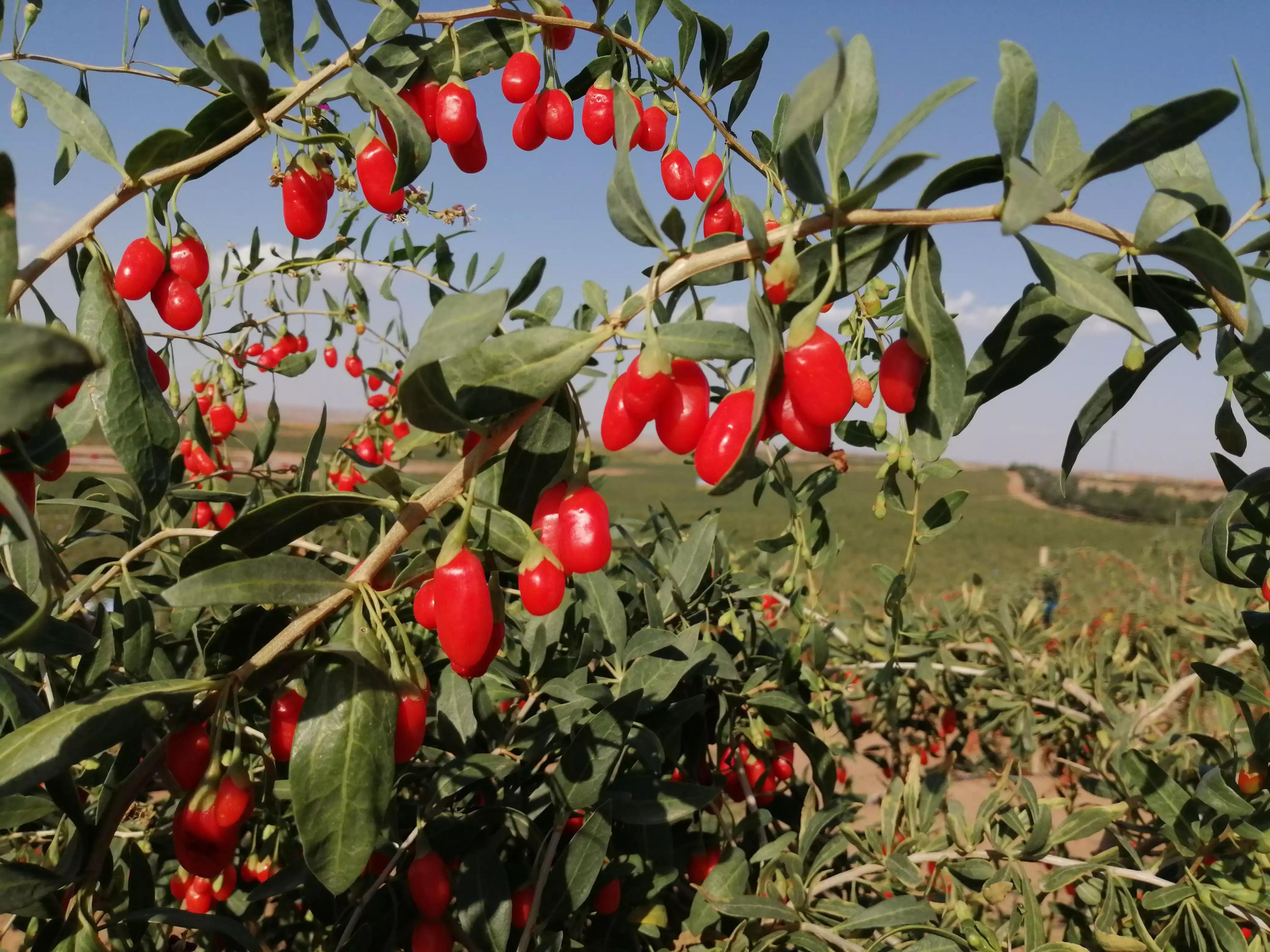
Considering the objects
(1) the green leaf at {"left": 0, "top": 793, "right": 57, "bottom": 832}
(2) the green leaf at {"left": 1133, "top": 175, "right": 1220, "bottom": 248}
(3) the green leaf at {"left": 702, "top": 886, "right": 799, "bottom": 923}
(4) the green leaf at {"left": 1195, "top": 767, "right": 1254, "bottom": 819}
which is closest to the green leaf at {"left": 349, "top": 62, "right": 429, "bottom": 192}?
(2) the green leaf at {"left": 1133, "top": 175, "right": 1220, "bottom": 248}

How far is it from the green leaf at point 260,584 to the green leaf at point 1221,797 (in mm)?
1228

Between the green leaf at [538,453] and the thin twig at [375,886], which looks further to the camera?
the thin twig at [375,886]

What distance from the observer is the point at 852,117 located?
27.0 inches

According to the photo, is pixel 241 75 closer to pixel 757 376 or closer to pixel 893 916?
pixel 757 376

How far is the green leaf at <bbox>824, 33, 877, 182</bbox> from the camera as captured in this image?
685mm

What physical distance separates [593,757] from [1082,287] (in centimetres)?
84

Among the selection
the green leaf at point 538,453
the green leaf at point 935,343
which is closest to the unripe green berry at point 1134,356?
the green leaf at point 935,343

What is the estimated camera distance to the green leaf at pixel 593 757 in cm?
112

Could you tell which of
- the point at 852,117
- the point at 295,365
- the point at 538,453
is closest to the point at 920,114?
the point at 852,117

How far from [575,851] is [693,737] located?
2.03 feet

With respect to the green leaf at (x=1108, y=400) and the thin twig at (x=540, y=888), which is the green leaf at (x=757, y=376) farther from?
the thin twig at (x=540, y=888)

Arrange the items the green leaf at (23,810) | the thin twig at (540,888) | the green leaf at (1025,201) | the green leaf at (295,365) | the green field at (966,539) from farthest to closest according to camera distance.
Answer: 1. the green field at (966,539)
2. the green leaf at (295,365)
3. the thin twig at (540,888)
4. the green leaf at (23,810)
5. the green leaf at (1025,201)

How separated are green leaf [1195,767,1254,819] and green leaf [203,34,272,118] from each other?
1.44 m

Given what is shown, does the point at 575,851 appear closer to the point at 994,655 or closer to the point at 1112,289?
the point at 1112,289
